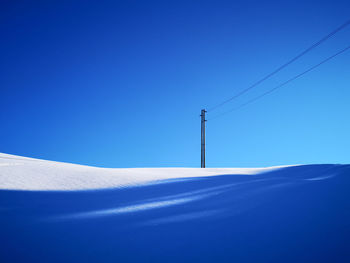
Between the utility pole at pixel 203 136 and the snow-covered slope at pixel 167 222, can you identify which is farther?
the utility pole at pixel 203 136

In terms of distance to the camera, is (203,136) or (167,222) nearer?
(167,222)

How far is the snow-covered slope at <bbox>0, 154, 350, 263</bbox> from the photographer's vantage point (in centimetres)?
79

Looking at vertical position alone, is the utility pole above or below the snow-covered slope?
above

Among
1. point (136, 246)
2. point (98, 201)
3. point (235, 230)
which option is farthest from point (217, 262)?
point (98, 201)

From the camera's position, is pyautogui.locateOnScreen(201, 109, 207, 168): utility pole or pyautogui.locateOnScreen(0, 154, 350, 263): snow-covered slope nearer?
pyautogui.locateOnScreen(0, 154, 350, 263): snow-covered slope

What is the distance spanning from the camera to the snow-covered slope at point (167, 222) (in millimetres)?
790

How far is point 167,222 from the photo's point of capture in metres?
0.97

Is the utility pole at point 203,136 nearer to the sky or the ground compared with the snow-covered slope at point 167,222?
nearer to the sky

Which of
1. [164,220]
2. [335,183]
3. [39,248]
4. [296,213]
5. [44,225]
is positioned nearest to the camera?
[39,248]

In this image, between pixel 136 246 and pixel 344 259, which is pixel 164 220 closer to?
pixel 136 246

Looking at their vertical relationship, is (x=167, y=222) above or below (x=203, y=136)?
below

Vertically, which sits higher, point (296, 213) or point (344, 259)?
point (296, 213)

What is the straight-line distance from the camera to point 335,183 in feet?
5.07

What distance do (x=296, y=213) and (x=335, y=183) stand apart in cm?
72
